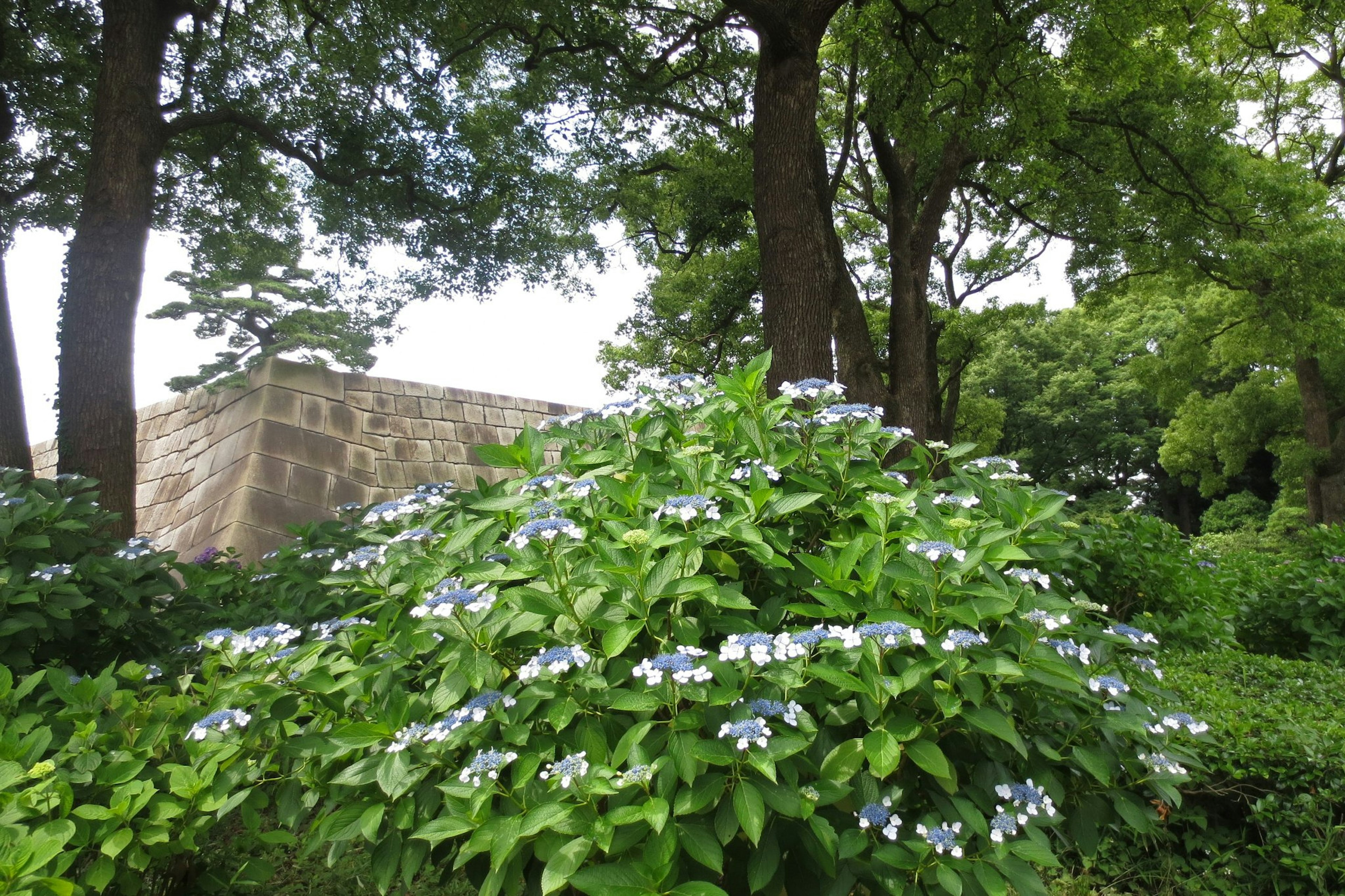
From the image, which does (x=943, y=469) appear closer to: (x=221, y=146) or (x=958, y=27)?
(x=958, y=27)

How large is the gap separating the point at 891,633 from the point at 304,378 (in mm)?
7821

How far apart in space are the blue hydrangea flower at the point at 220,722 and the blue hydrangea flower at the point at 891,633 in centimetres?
139

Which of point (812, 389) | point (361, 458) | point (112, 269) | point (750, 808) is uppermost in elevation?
point (112, 269)

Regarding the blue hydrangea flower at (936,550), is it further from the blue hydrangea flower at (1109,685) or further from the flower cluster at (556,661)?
the flower cluster at (556,661)

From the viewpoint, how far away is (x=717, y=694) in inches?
57.9

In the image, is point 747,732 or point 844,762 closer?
point 747,732

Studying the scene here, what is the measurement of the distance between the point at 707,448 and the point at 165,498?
26.9 ft

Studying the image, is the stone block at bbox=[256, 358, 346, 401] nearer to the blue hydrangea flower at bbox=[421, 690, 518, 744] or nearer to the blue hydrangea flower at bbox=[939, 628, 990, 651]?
the blue hydrangea flower at bbox=[421, 690, 518, 744]

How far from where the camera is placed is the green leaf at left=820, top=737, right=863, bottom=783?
4.94 feet

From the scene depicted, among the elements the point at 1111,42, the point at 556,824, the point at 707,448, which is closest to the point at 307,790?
the point at 556,824

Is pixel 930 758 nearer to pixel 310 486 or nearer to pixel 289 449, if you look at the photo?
pixel 310 486

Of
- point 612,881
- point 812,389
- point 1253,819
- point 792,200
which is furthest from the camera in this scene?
point 792,200

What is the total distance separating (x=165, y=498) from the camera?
8.20 metres

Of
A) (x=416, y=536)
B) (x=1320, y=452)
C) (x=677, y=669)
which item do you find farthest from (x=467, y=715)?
(x=1320, y=452)
